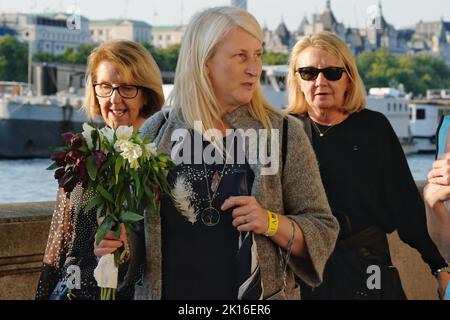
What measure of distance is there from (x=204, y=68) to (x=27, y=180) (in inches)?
1220

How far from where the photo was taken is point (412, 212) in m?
3.27

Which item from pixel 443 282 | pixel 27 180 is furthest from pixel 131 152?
pixel 27 180

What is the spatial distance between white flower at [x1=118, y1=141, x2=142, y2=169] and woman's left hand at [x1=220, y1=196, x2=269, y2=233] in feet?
0.72

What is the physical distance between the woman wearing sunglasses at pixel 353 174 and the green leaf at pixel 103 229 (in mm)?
839

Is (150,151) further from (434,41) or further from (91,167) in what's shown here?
(434,41)

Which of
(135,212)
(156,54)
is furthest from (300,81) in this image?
(156,54)

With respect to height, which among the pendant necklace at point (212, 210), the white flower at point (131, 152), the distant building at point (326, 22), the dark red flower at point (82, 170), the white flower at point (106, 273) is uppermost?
the distant building at point (326, 22)

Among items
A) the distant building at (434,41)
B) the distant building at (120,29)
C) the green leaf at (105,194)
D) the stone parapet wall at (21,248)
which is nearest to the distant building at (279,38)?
the distant building at (120,29)

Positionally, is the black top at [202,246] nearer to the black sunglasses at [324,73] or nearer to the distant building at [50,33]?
the black sunglasses at [324,73]

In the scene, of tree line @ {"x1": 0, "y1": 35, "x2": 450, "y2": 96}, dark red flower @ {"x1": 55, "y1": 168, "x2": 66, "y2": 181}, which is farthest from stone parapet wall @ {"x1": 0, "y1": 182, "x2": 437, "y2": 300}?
tree line @ {"x1": 0, "y1": 35, "x2": 450, "y2": 96}

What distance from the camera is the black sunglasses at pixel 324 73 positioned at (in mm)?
3449

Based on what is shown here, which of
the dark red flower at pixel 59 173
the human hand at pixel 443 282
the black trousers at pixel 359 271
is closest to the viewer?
the dark red flower at pixel 59 173

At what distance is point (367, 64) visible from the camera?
339 ft
